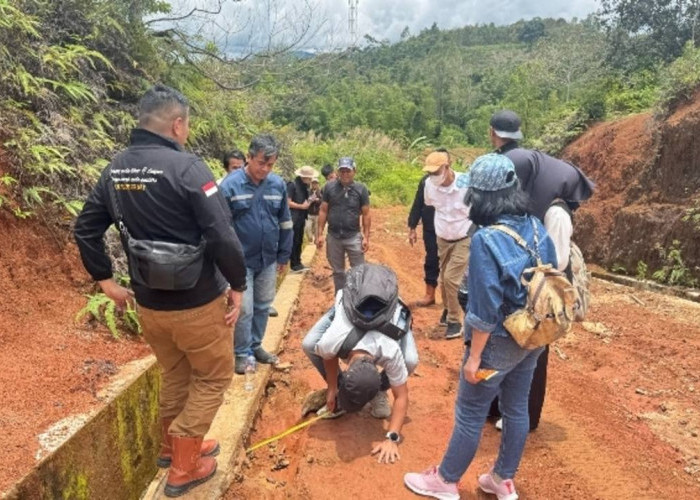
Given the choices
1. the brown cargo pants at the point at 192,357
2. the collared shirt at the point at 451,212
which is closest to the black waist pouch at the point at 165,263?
the brown cargo pants at the point at 192,357

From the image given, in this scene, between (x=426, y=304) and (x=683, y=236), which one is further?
(x=683, y=236)

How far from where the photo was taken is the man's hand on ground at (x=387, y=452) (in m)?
3.55

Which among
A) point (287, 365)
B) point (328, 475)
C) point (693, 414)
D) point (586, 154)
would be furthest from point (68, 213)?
point (586, 154)

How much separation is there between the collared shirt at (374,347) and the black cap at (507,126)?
156 cm

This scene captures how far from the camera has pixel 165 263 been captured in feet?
8.75

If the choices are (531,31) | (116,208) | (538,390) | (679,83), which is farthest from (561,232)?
(531,31)

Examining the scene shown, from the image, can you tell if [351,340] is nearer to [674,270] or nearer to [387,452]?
[387,452]

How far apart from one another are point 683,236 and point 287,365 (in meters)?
7.14

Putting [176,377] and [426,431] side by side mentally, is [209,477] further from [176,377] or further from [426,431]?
[426,431]

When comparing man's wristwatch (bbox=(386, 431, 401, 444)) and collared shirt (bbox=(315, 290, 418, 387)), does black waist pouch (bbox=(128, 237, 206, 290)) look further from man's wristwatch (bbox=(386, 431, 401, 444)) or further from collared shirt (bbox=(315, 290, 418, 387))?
man's wristwatch (bbox=(386, 431, 401, 444))

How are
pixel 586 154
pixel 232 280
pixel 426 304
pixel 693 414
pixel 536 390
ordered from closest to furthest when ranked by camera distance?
pixel 232 280 < pixel 536 390 < pixel 693 414 < pixel 426 304 < pixel 586 154

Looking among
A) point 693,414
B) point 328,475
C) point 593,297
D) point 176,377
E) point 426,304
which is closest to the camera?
point 176,377

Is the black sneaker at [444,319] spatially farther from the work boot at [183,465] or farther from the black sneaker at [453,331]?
the work boot at [183,465]

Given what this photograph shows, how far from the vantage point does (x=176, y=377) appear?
10.5 feet
